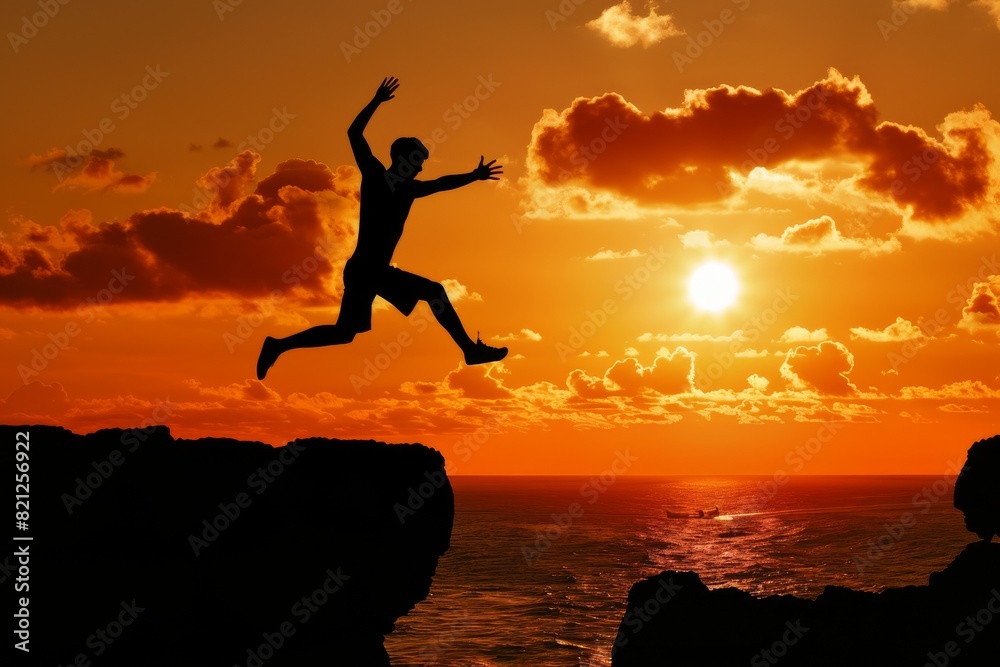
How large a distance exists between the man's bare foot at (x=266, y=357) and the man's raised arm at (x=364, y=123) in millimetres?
2463

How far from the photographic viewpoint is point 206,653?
Result: 12734 millimetres

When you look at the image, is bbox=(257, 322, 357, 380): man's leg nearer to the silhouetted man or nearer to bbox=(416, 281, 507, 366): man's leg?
the silhouetted man

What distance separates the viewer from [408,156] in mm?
11336

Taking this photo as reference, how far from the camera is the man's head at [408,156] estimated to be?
11305 mm

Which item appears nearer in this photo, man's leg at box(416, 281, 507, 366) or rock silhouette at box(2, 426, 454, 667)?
man's leg at box(416, 281, 507, 366)

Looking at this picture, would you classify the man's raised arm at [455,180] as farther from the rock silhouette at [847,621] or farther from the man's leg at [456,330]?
the rock silhouette at [847,621]

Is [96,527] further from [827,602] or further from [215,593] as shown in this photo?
[827,602]

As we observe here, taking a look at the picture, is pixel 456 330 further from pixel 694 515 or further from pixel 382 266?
pixel 694 515

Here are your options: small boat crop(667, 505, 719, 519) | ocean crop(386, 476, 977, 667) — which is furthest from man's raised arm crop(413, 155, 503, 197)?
small boat crop(667, 505, 719, 519)

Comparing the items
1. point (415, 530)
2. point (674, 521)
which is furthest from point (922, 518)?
point (415, 530)

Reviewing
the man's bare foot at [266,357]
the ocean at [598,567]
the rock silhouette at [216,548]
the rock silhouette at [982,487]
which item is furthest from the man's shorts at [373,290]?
the ocean at [598,567]

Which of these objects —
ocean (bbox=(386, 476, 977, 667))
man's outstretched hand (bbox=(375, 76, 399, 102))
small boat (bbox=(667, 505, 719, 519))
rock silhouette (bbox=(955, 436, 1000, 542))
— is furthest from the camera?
small boat (bbox=(667, 505, 719, 519))

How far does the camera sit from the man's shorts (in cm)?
1140

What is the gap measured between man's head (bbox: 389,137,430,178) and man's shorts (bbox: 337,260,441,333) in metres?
1.23
